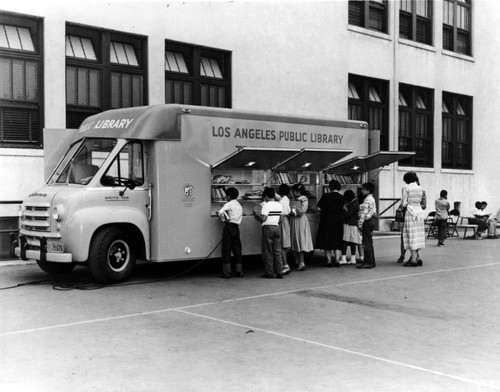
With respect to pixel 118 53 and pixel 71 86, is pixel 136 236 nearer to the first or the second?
pixel 71 86

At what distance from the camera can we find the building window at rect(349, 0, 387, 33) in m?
23.4

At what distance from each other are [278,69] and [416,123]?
7914 mm

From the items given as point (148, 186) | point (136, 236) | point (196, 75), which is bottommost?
point (136, 236)

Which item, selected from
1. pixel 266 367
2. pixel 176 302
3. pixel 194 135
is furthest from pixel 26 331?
pixel 194 135

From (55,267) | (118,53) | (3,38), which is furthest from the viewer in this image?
(118,53)

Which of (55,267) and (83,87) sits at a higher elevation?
(83,87)

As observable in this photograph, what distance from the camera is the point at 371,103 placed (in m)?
23.8

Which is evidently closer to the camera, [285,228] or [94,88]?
[285,228]

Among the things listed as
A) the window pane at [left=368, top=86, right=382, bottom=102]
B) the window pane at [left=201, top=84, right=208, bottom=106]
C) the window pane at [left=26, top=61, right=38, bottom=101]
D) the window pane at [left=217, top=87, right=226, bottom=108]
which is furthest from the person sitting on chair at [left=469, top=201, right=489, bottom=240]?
the window pane at [left=26, top=61, right=38, bottom=101]

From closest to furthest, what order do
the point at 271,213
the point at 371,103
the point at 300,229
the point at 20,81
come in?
1. the point at 271,213
2. the point at 300,229
3. the point at 20,81
4. the point at 371,103

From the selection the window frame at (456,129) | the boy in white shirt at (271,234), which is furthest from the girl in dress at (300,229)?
the window frame at (456,129)

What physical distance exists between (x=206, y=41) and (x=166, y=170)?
751cm

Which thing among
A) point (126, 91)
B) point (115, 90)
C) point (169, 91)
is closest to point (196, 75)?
point (169, 91)

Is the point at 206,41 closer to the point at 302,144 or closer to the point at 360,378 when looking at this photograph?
the point at 302,144
